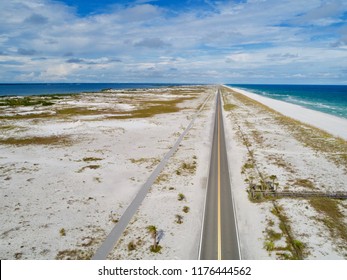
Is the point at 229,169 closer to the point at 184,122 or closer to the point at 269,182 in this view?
the point at 269,182

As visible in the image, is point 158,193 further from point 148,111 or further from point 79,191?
point 148,111

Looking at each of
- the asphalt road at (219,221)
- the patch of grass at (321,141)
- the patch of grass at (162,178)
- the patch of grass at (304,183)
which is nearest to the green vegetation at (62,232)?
the asphalt road at (219,221)

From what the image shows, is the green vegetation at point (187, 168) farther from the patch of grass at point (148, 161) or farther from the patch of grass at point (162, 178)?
the patch of grass at point (148, 161)

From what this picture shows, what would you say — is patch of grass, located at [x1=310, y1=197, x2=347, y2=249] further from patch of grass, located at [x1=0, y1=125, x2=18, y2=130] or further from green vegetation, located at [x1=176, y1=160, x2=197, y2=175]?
patch of grass, located at [x1=0, y1=125, x2=18, y2=130]

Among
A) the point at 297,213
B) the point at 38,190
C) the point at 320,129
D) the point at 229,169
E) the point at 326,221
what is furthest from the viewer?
the point at 320,129

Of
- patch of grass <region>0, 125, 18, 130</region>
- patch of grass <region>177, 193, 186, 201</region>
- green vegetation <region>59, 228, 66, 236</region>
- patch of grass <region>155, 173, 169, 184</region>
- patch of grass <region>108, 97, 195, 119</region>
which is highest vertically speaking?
patch of grass <region>108, 97, 195, 119</region>

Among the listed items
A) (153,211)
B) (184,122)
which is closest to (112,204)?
(153,211)

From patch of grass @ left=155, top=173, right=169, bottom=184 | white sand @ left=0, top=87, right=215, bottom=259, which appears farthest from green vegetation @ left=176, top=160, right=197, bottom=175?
patch of grass @ left=155, top=173, right=169, bottom=184
